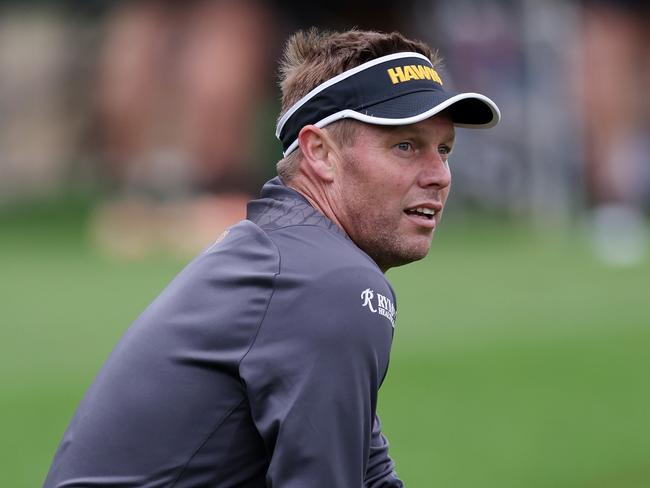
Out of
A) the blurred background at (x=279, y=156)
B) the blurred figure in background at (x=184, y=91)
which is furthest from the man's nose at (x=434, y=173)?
the blurred figure in background at (x=184, y=91)

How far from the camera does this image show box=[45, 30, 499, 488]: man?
3121 mm

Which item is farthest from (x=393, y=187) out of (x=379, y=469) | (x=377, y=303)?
(x=379, y=469)

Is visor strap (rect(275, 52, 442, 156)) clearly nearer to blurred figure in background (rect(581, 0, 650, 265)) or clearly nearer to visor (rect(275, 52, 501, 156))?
visor (rect(275, 52, 501, 156))

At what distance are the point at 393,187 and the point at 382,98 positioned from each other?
0.86ft

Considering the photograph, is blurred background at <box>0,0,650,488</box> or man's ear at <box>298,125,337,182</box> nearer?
man's ear at <box>298,125,337,182</box>

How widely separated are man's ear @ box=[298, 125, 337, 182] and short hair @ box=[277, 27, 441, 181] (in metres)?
0.03

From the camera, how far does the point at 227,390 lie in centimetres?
321

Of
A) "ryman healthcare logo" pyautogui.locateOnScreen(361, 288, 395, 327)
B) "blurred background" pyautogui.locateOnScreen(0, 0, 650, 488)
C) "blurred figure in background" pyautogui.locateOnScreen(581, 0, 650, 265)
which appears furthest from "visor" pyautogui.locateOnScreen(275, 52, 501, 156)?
"blurred figure in background" pyautogui.locateOnScreen(581, 0, 650, 265)

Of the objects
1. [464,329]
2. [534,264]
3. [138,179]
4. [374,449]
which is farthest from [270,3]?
[374,449]

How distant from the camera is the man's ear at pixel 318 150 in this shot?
12.1ft

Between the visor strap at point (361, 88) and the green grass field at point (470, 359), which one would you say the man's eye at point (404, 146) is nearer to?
the visor strap at point (361, 88)

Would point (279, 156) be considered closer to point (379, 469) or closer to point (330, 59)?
point (379, 469)

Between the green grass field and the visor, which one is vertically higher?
the visor

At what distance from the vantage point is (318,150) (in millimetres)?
3715
